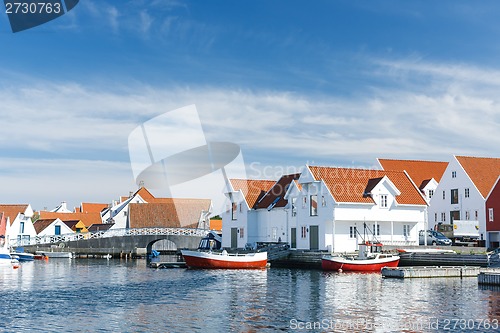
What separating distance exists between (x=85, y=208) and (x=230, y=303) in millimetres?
106722

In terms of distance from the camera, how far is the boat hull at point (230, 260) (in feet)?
171

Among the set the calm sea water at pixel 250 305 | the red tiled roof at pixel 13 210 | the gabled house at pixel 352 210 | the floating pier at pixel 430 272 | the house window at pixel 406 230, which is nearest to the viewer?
the calm sea water at pixel 250 305

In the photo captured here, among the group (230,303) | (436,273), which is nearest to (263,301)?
(230,303)

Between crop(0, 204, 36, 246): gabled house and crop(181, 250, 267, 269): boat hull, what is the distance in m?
40.7

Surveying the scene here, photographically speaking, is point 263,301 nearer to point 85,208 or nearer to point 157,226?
point 157,226

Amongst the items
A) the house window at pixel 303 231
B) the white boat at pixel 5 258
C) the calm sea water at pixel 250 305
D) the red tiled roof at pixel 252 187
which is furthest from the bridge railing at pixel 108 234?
the calm sea water at pixel 250 305

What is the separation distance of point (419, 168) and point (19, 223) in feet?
176

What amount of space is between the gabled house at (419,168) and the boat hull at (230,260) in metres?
32.4

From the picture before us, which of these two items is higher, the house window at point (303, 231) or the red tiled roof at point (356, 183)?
the red tiled roof at point (356, 183)

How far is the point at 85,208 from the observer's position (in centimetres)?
13062

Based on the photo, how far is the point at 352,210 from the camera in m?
54.6

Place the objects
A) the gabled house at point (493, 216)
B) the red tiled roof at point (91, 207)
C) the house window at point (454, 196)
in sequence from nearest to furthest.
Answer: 1. the gabled house at point (493, 216)
2. the house window at point (454, 196)
3. the red tiled roof at point (91, 207)

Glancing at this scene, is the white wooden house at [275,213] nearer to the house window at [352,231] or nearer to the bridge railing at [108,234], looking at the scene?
the house window at [352,231]

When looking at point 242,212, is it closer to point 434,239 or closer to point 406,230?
point 406,230
